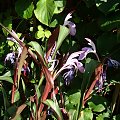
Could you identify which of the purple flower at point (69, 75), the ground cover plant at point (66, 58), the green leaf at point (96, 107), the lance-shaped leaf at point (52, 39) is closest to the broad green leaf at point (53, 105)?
the ground cover plant at point (66, 58)

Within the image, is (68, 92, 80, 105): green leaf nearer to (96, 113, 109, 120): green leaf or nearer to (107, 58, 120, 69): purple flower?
(96, 113, 109, 120): green leaf

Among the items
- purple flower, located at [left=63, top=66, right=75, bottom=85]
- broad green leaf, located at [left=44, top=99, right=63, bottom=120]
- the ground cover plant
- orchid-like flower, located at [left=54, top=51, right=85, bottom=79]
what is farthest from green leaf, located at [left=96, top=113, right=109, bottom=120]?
broad green leaf, located at [left=44, top=99, right=63, bottom=120]

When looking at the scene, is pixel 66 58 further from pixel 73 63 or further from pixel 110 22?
pixel 110 22

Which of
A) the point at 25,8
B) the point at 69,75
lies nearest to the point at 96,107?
the point at 69,75

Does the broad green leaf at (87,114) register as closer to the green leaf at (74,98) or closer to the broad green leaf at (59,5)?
the green leaf at (74,98)

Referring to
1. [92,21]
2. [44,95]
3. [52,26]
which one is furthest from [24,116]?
[92,21]

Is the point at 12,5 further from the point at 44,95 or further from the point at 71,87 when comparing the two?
the point at 44,95

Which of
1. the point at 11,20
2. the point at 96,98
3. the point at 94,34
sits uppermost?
the point at 11,20
